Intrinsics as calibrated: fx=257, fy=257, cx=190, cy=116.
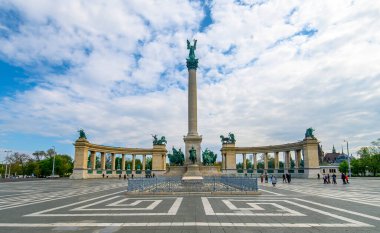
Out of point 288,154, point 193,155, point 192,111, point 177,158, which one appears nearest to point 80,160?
point 177,158

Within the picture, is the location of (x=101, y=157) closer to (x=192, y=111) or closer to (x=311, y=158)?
(x=192, y=111)

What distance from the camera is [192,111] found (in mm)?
50969

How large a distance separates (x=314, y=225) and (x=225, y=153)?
73.2 m

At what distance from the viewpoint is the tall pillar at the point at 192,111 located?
48.7m

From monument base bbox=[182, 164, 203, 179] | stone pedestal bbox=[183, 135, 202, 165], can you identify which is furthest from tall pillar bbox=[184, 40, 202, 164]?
monument base bbox=[182, 164, 203, 179]

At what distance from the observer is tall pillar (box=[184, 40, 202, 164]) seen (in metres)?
48.7

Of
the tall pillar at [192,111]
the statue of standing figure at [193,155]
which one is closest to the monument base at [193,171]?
the statue of standing figure at [193,155]

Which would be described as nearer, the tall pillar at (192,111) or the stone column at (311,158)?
the tall pillar at (192,111)

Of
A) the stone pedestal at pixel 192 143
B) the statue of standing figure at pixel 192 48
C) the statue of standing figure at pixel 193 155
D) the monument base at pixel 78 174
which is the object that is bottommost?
the monument base at pixel 78 174

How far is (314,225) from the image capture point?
10016mm

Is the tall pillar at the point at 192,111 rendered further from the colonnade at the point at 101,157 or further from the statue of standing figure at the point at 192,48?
the colonnade at the point at 101,157

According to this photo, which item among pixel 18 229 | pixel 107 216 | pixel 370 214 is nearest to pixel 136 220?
pixel 107 216

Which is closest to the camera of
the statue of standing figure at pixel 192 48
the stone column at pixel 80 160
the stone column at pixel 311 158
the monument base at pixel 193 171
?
the monument base at pixel 193 171

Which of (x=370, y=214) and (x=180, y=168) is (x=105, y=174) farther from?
(x=370, y=214)
